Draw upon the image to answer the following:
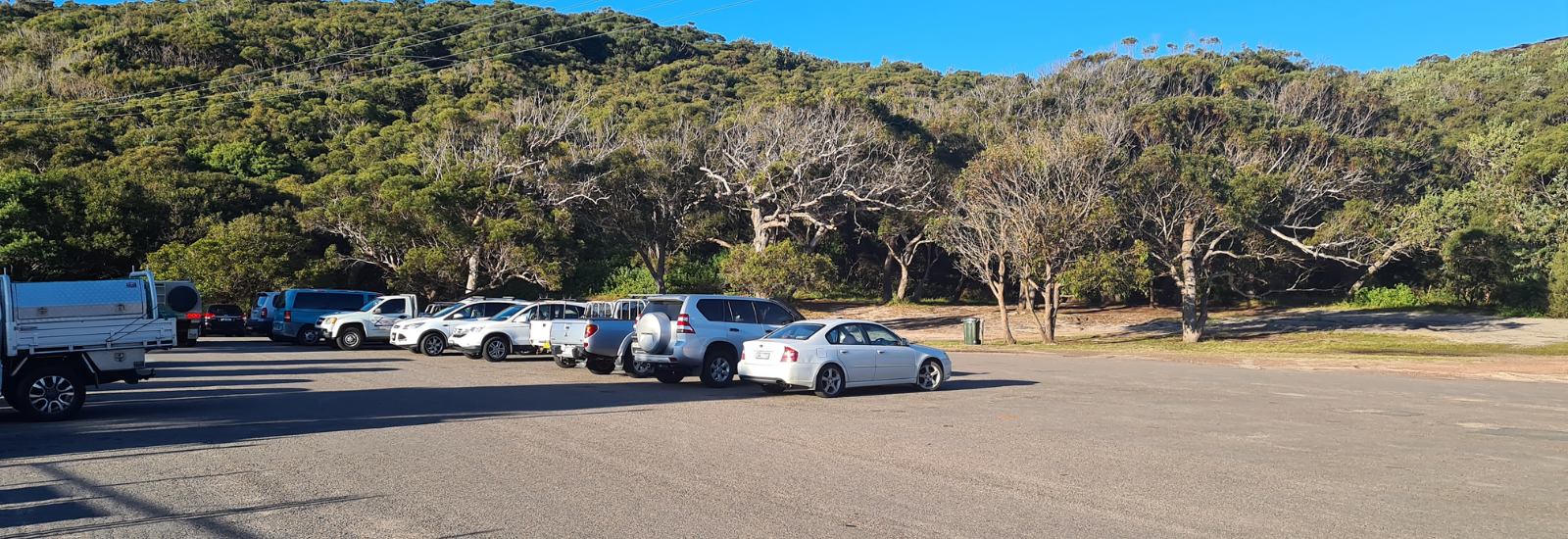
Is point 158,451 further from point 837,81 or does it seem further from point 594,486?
point 837,81

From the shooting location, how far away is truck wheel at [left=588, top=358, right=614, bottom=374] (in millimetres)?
19302

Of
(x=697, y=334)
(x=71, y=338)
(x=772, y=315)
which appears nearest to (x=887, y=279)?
(x=772, y=315)

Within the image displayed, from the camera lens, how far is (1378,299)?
144 feet

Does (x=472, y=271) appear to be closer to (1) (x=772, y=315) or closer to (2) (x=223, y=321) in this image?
(2) (x=223, y=321)

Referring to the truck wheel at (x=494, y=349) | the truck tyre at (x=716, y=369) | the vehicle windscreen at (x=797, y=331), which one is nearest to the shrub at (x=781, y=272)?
the truck wheel at (x=494, y=349)

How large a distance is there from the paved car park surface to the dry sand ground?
7.00m

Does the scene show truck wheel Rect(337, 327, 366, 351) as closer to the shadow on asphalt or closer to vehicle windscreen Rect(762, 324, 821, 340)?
the shadow on asphalt

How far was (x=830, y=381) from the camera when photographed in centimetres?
1503

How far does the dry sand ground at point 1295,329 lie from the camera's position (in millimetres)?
22422

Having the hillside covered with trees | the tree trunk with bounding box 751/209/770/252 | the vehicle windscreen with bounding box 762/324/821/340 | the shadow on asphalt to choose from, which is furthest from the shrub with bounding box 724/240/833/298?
the vehicle windscreen with bounding box 762/324/821/340

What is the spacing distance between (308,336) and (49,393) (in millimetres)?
17414

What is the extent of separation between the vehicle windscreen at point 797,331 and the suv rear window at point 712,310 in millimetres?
1737

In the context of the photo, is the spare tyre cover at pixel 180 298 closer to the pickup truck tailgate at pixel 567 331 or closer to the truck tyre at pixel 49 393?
the truck tyre at pixel 49 393

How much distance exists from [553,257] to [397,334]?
16.8m
